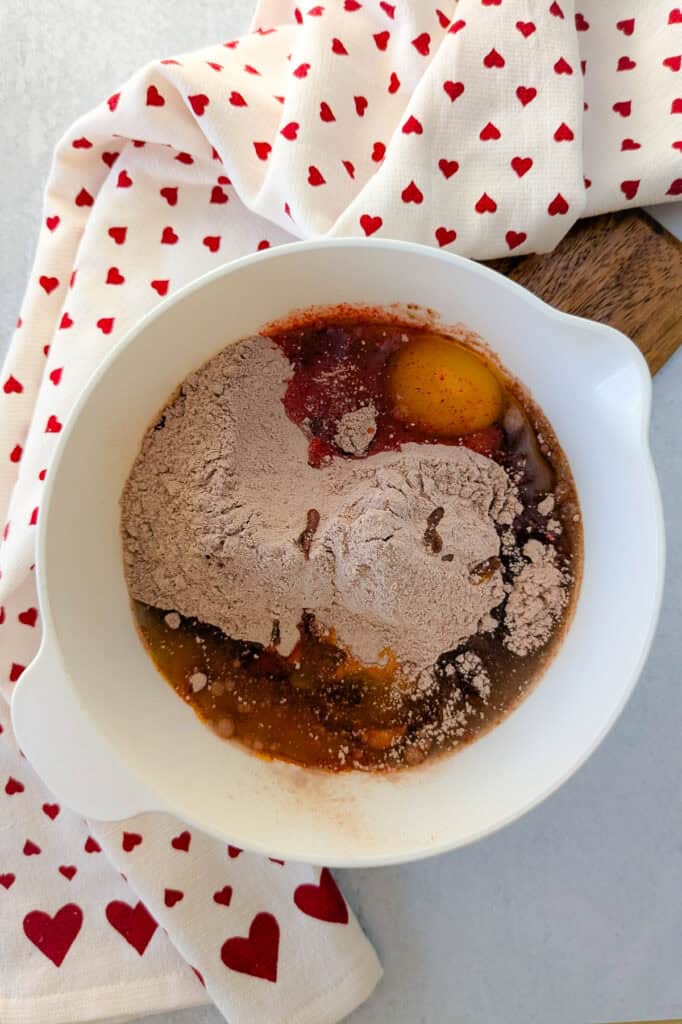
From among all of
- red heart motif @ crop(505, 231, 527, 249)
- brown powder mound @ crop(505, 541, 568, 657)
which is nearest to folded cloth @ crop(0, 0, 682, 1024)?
red heart motif @ crop(505, 231, 527, 249)

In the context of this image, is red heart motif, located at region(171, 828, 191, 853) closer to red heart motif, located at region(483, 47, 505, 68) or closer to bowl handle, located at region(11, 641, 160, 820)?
bowl handle, located at region(11, 641, 160, 820)

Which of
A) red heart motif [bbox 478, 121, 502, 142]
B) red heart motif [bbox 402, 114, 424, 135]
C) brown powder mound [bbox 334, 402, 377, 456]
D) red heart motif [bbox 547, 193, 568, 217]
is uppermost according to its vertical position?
red heart motif [bbox 402, 114, 424, 135]

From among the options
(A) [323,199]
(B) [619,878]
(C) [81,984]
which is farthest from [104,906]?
(A) [323,199]

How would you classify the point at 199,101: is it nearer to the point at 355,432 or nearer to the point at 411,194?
the point at 411,194

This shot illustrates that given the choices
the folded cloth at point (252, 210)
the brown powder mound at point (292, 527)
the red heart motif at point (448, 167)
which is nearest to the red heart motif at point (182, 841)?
the folded cloth at point (252, 210)

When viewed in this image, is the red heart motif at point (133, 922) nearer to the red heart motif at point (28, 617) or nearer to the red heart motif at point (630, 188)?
the red heart motif at point (28, 617)

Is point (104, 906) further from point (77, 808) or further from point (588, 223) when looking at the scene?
point (588, 223)

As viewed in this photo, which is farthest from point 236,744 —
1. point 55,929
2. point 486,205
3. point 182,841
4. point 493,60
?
point 493,60
